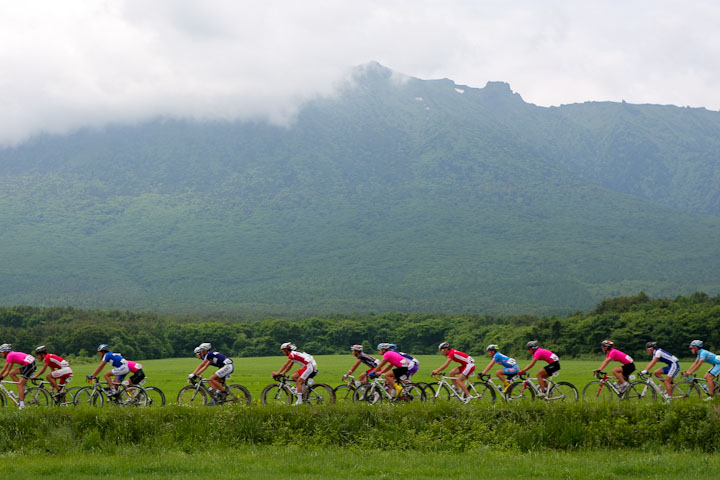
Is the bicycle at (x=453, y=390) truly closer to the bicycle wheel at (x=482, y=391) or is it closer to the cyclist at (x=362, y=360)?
the bicycle wheel at (x=482, y=391)

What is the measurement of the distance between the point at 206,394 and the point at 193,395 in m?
0.32

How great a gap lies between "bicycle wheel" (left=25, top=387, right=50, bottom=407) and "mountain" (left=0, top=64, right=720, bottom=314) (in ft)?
250

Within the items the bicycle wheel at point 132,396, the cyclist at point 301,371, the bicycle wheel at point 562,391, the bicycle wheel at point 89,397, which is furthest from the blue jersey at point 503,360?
the bicycle wheel at point 89,397

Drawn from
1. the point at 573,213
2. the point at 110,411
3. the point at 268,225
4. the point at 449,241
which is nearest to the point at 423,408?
the point at 110,411

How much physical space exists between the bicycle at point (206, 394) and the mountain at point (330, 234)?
77816mm

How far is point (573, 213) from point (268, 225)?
60.6 meters

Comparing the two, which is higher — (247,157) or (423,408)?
(247,157)

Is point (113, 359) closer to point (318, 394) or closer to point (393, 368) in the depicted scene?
point (318, 394)

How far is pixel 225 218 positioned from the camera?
158 metres

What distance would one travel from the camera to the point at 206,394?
63.2 ft

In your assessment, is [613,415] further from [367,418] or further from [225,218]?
[225,218]

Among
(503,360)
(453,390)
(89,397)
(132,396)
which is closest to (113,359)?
(132,396)

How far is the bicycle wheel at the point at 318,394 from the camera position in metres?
19.2

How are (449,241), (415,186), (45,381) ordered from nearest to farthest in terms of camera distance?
(45,381) → (449,241) → (415,186)
